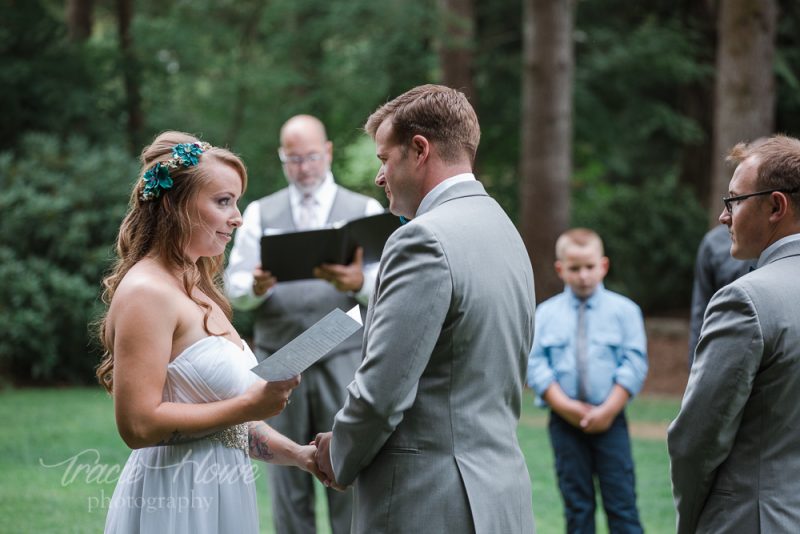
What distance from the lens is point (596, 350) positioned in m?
5.67

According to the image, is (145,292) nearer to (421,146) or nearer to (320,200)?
(421,146)

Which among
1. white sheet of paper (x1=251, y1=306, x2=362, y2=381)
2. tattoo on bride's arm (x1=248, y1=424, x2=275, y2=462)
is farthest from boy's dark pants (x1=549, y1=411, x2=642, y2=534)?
white sheet of paper (x1=251, y1=306, x2=362, y2=381)

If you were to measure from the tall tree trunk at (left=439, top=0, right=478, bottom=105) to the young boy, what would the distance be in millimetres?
9405

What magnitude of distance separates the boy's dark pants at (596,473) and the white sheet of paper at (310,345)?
2977 mm

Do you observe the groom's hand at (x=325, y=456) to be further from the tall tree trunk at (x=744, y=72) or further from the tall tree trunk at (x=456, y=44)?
the tall tree trunk at (x=456, y=44)

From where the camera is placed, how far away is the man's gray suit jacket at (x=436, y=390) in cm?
285

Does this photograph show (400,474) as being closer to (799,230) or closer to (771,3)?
(799,230)

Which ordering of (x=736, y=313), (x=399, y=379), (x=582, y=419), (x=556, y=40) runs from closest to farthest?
(x=399, y=379), (x=736, y=313), (x=582, y=419), (x=556, y=40)

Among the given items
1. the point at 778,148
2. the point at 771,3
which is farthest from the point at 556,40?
the point at 778,148

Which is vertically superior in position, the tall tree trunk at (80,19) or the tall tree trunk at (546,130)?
the tall tree trunk at (80,19)

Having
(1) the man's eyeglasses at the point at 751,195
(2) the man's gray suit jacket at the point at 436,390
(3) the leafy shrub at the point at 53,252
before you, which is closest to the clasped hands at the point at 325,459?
(2) the man's gray suit jacket at the point at 436,390

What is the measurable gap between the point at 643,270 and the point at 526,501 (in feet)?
58.1

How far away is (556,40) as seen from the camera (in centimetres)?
1435

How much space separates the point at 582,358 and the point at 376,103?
1106cm
